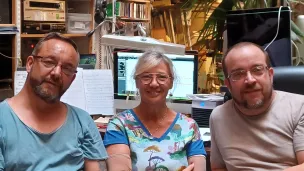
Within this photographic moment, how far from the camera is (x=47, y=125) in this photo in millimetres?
1517

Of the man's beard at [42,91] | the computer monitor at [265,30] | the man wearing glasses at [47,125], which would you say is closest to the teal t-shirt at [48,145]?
the man wearing glasses at [47,125]

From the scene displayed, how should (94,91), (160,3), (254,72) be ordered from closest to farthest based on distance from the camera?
(254,72), (94,91), (160,3)

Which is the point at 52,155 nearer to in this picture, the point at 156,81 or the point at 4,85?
the point at 156,81

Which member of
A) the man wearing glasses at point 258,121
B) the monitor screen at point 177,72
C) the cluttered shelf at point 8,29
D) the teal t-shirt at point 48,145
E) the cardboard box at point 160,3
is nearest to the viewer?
the teal t-shirt at point 48,145

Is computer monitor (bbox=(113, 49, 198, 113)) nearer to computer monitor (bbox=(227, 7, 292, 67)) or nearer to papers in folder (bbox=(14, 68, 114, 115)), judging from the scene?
papers in folder (bbox=(14, 68, 114, 115))

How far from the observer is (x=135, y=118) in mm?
1703

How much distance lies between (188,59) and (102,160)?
1010 millimetres

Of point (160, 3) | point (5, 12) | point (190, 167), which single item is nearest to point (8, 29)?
point (5, 12)

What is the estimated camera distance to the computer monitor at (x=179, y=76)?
7.83 feet

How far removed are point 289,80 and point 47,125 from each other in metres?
1.07

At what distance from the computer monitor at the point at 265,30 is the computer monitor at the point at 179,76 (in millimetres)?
282

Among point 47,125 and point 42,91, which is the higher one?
point 42,91

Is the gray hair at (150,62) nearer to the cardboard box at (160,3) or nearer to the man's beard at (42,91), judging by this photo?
the man's beard at (42,91)

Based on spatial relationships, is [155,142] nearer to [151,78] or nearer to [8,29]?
[151,78]
